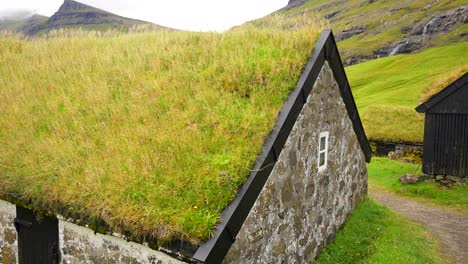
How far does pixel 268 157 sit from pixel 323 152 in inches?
134

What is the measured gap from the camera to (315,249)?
28.5 feet

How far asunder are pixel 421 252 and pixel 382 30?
4838 inches

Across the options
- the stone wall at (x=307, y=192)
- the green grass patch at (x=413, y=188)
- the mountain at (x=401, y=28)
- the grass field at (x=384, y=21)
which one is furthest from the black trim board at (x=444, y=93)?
the grass field at (x=384, y=21)

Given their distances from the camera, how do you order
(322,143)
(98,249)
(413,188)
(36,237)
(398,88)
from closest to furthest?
(98,249) → (36,237) → (322,143) → (413,188) → (398,88)

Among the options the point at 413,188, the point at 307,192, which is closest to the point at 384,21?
the point at 413,188

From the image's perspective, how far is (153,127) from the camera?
285 inches

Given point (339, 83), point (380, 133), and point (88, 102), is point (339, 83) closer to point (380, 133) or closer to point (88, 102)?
point (88, 102)

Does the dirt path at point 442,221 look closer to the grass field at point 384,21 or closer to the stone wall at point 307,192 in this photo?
the stone wall at point 307,192

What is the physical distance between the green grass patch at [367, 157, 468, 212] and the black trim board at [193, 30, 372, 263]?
987 centimetres

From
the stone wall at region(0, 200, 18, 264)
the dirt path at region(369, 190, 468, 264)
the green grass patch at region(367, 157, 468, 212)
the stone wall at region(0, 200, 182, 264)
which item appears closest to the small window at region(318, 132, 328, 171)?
the dirt path at region(369, 190, 468, 264)

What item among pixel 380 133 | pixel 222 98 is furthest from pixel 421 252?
pixel 380 133

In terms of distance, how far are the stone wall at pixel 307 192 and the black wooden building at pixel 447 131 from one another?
8.14 m

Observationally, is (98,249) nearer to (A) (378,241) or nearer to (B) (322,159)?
(B) (322,159)

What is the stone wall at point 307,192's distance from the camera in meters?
6.22
